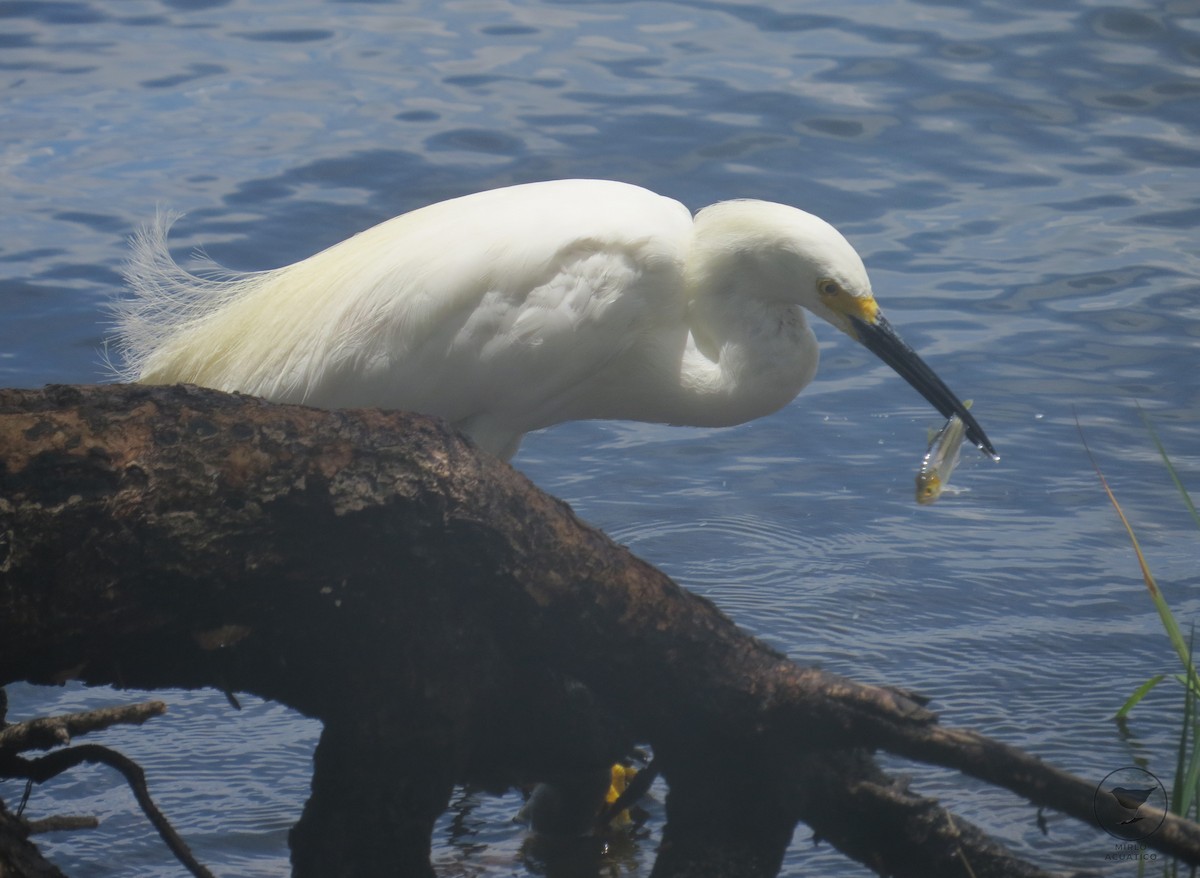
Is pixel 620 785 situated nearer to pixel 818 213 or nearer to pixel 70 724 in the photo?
pixel 70 724

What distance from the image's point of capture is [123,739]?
4.23m

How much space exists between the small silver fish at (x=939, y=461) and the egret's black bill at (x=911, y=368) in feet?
0.22

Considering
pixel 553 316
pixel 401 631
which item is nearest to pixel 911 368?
pixel 553 316

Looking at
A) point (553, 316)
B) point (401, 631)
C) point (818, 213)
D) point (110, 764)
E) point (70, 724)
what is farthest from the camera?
point (818, 213)

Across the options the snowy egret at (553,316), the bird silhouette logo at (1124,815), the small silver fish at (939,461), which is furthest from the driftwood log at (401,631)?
the snowy egret at (553,316)

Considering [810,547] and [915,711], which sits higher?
[915,711]

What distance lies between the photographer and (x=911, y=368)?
3.93 meters

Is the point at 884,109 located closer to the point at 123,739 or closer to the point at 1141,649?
the point at 1141,649

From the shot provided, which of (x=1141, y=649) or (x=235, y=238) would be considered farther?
(x=235, y=238)

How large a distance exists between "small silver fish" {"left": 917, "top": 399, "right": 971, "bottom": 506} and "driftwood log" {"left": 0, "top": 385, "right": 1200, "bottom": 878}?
991 mm

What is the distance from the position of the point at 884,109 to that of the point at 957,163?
84 cm

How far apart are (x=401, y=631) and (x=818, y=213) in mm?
6242

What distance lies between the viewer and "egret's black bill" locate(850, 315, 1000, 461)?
3895 mm

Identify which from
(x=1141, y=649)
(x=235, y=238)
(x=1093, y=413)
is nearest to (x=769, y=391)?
(x=1141, y=649)
